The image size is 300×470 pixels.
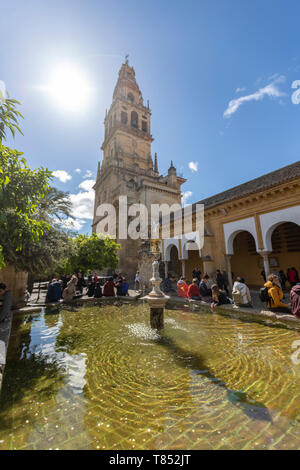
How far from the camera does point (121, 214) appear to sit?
25156mm

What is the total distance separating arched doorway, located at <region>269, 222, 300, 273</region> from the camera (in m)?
12.0

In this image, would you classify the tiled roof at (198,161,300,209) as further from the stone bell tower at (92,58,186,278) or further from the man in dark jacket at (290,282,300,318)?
the stone bell tower at (92,58,186,278)

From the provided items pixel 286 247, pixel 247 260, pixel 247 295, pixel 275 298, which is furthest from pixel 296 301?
pixel 247 260

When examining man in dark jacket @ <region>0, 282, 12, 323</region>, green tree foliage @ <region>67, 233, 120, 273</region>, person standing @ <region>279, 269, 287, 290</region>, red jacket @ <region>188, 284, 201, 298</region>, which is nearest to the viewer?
man in dark jacket @ <region>0, 282, 12, 323</region>

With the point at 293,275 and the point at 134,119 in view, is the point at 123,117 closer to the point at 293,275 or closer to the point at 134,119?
the point at 134,119

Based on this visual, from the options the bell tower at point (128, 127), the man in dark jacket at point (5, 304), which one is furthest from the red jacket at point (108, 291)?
the bell tower at point (128, 127)

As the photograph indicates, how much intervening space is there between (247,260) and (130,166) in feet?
73.3

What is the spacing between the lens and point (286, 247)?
12375mm

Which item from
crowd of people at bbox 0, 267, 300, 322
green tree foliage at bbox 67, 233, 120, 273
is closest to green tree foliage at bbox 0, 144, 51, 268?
crowd of people at bbox 0, 267, 300, 322

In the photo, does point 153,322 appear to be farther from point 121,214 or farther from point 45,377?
point 121,214

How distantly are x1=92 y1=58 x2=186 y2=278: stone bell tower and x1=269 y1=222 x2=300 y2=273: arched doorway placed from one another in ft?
49.6

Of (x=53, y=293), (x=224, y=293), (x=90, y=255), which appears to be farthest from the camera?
(x=90, y=255)

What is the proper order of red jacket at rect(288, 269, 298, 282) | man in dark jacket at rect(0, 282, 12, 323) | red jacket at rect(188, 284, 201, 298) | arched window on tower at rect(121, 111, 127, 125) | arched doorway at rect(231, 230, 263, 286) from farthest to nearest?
arched window on tower at rect(121, 111, 127, 125), arched doorway at rect(231, 230, 263, 286), red jacket at rect(288, 269, 298, 282), red jacket at rect(188, 284, 201, 298), man in dark jacket at rect(0, 282, 12, 323)

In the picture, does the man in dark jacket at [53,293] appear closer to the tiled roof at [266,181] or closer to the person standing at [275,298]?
the person standing at [275,298]
